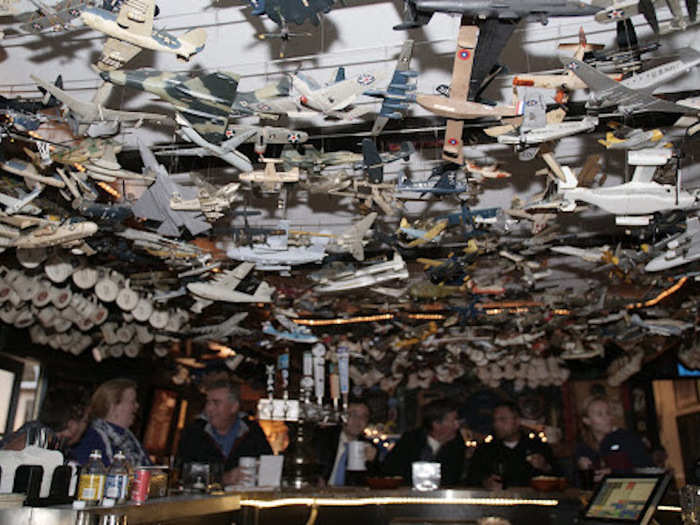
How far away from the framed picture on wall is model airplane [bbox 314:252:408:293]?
7662 millimetres

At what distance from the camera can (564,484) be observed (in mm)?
6258

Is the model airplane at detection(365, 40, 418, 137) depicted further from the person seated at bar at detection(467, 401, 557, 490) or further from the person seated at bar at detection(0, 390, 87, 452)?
the person seated at bar at detection(467, 401, 557, 490)

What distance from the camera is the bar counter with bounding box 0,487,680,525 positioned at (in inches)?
178

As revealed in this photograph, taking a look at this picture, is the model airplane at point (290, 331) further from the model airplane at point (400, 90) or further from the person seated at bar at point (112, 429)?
the model airplane at point (400, 90)

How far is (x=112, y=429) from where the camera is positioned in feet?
18.6

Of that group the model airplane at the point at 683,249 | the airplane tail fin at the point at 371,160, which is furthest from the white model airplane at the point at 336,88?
the model airplane at the point at 683,249

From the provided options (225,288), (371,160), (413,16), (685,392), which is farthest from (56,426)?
(685,392)

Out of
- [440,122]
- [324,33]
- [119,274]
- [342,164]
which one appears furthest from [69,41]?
[119,274]

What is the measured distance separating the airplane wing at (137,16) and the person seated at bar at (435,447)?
7593mm

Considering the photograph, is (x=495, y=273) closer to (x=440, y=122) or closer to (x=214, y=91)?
(x=440, y=122)

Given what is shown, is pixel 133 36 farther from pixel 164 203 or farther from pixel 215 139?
pixel 164 203

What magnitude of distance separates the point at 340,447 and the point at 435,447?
65.5 inches

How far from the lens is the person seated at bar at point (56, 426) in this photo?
334cm

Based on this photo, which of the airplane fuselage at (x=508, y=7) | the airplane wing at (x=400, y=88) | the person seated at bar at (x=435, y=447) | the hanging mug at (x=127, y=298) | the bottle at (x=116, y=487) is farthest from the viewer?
the person seated at bar at (x=435, y=447)
